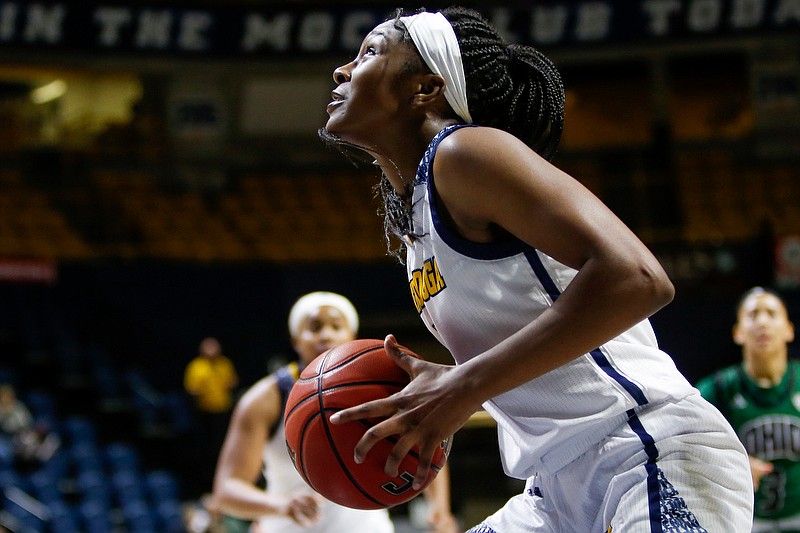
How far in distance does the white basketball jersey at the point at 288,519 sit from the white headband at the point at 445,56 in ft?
7.76

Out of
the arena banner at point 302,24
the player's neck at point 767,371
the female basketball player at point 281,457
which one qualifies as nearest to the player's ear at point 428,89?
the female basketball player at point 281,457

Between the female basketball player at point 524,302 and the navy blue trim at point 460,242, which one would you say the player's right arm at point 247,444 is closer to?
the female basketball player at point 524,302

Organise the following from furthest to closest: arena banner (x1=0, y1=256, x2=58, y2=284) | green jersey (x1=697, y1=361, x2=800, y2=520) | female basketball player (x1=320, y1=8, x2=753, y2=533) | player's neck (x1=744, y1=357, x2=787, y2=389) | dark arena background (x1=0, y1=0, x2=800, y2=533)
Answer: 1. arena banner (x1=0, y1=256, x2=58, y2=284)
2. dark arena background (x1=0, y1=0, x2=800, y2=533)
3. player's neck (x1=744, y1=357, x2=787, y2=389)
4. green jersey (x1=697, y1=361, x2=800, y2=520)
5. female basketball player (x1=320, y1=8, x2=753, y2=533)

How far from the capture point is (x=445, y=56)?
2.25 meters

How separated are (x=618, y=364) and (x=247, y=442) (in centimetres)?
264

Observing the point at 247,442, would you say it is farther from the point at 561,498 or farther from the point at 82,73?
the point at 82,73

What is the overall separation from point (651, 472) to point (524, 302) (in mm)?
402

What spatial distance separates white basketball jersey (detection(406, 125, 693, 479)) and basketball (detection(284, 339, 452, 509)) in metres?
0.18

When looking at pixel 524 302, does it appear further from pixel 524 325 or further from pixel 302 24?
pixel 302 24

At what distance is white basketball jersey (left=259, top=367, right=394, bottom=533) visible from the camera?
4293mm

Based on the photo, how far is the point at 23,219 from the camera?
14.1 meters

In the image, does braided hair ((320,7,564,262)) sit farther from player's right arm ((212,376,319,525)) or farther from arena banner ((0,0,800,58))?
arena banner ((0,0,800,58))

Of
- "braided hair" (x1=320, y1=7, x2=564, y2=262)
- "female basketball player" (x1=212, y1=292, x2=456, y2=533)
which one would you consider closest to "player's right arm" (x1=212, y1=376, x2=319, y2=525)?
"female basketball player" (x1=212, y1=292, x2=456, y2=533)

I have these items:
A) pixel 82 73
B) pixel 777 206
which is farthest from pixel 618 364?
pixel 82 73
